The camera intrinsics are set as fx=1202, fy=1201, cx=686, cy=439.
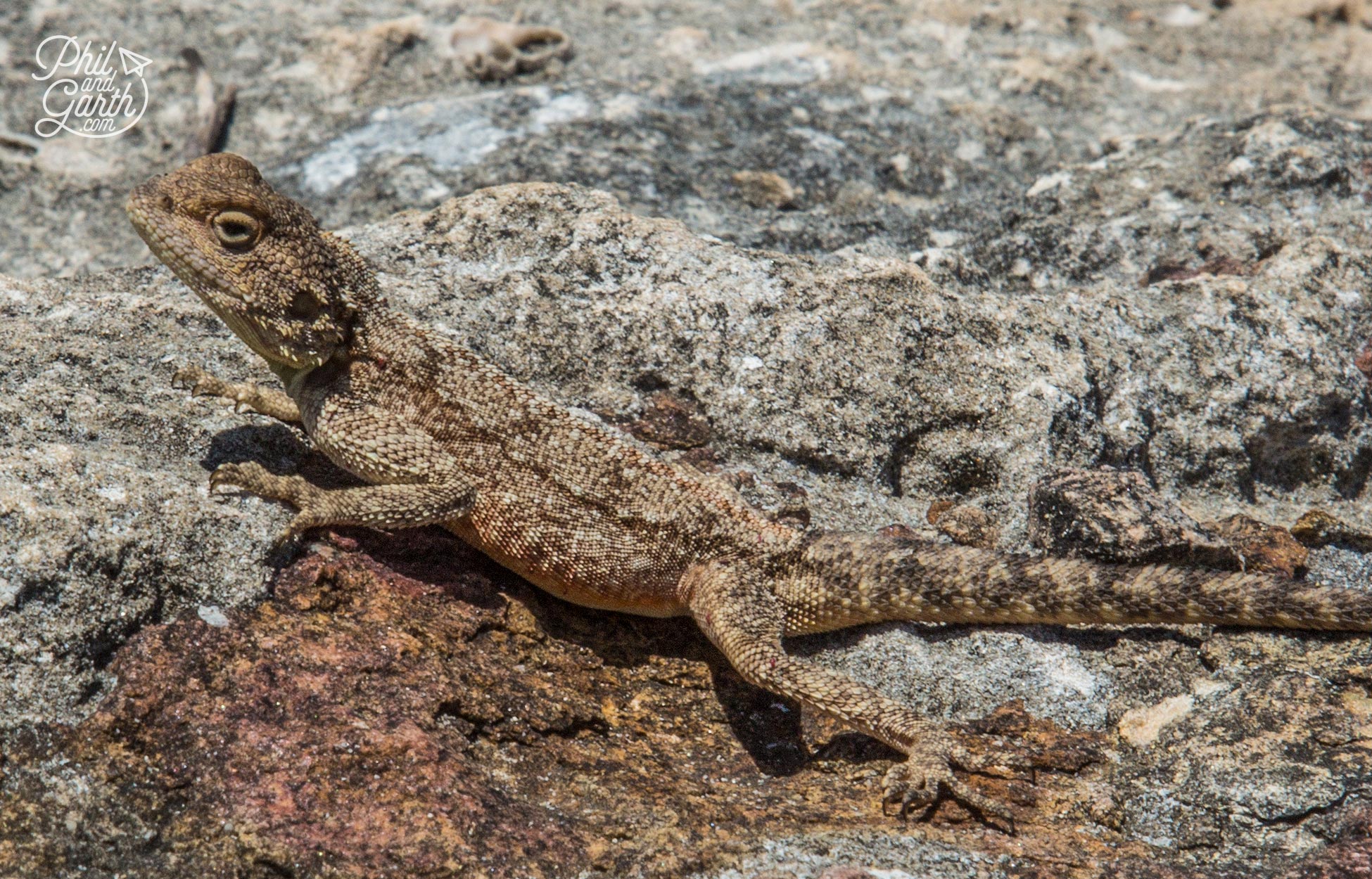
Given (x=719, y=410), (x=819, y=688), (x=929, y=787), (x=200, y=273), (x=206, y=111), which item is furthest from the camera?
(x=206, y=111)

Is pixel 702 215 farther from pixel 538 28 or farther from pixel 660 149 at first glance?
pixel 538 28

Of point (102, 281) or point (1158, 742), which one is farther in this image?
point (102, 281)

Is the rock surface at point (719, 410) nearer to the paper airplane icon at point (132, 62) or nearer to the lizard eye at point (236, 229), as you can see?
the paper airplane icon at point (132, 62)

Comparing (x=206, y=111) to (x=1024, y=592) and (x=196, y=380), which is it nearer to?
(x=196, y=380)

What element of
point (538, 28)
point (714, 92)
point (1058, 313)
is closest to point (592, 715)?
point (1058, 313)

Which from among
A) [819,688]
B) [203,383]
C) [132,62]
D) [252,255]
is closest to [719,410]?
[819,688]

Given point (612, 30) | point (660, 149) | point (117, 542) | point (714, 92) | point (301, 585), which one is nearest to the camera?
point (117, 542)
